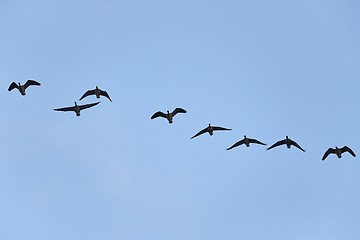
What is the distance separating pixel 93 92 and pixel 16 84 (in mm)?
8643

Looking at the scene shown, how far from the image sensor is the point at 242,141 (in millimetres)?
70500

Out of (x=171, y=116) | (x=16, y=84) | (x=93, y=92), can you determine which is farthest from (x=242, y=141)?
(x=16, y=84)

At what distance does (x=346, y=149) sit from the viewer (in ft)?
228

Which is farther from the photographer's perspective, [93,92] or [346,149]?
[346,149]

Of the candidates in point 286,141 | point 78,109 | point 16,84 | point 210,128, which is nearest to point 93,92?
point 78,109

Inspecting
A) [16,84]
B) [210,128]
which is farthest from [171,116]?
[16,84]

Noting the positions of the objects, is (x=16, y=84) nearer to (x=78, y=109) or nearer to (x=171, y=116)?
(x=78, y=109)

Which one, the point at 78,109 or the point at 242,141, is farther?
the point at 242,141

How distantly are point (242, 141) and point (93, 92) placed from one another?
59.7 feet

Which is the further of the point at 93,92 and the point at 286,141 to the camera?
the point at 286,141

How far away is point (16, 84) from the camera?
65688mm

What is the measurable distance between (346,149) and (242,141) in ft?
38.5

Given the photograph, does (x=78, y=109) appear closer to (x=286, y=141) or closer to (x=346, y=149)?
(x=286, y=141)

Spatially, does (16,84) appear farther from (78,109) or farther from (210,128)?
(210,128)
